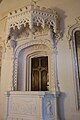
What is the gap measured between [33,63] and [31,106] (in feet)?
4.09

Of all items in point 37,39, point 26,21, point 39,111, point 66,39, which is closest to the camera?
point 39,111

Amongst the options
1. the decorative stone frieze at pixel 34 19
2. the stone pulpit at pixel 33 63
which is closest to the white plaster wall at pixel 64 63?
the stone pulpit at pixel 33 63

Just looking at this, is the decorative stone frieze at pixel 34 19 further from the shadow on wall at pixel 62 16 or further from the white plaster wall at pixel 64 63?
the white plaster wall at pixel 64 63

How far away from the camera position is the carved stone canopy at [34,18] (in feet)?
10.0

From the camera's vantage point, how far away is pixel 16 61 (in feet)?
12.0

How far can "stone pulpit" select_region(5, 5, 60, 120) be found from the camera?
9.51ft

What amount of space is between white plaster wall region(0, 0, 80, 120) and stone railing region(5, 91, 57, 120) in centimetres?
28

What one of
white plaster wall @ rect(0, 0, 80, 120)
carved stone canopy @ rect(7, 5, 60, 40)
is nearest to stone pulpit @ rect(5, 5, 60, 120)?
carved stone canopy @ rect(7, 5, 60, 40)

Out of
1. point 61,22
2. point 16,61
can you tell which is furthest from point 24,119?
point 61,22

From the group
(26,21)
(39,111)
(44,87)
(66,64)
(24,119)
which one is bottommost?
(24,119)

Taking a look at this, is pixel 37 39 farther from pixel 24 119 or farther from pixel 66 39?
pixel 24 119

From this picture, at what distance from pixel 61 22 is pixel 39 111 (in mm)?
2111

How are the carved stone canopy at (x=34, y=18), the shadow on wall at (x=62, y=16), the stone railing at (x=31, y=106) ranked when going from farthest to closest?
the shadow on wall at (x=62, y=16), the carved stone canopy at (x=34, y=18), the stone railing at (x=31, y=106)

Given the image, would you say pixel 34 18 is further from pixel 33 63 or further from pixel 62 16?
pixel 33 63
